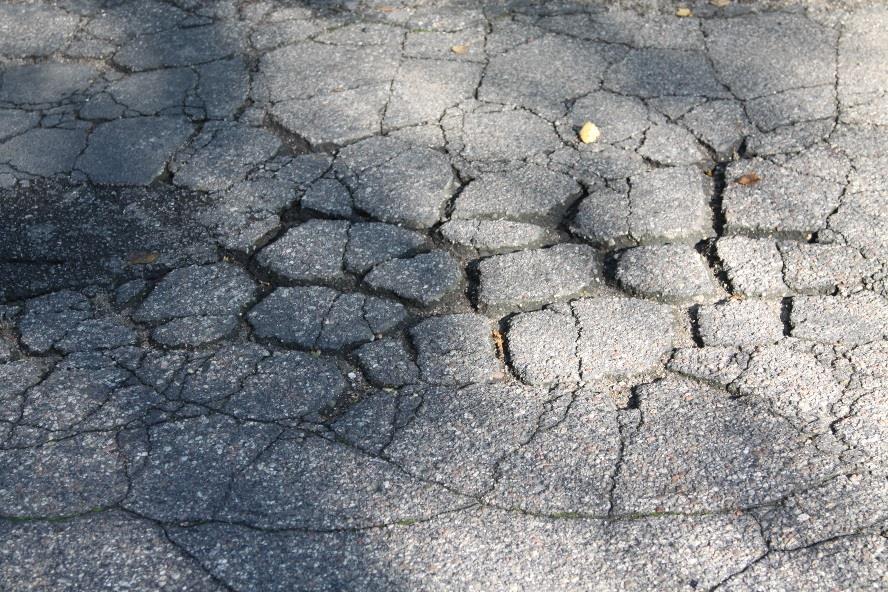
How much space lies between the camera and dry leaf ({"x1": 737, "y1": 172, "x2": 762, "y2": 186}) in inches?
150

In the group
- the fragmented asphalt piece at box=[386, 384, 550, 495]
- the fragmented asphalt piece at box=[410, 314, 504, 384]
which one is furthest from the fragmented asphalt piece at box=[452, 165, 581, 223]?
the fragmented asphalt piece at box=[386, 384, 550, 495]

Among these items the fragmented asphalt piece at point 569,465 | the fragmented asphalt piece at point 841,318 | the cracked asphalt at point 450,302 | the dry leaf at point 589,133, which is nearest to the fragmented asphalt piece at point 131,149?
the cracked asphalt at point 450,302

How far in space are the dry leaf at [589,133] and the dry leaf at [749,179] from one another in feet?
2.01

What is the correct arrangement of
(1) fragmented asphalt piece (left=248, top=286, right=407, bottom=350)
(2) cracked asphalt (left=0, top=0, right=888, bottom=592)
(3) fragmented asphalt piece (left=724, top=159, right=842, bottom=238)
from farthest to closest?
1. (3) fragmented asphalt piece (left=724, top=159, right=842, bottom=238)
2. (1) fragmented asphalt piece (left=248, top=286, right=407, bottom=350)
3. (2) cracked asphalt (left=0, top=0, right=888, bottom=592)

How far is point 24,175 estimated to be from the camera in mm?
4105

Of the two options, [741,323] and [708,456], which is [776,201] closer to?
[741,323]

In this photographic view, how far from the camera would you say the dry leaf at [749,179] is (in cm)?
382

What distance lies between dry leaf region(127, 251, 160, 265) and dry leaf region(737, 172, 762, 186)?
7.03 ft

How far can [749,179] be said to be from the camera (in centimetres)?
384

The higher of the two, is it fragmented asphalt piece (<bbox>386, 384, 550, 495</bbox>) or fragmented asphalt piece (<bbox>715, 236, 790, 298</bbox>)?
fragmented asphalt piece (<bbox>715, 236, 790, 298</bbox>)

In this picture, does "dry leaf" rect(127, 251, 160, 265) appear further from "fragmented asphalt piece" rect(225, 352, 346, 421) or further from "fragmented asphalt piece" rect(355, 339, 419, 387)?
"fragmented asphalt piece" rect(355, 339, 419, 387)

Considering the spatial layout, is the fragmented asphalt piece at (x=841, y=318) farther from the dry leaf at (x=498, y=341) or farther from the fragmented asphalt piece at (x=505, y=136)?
the fragmented asphalt piece at (x=505, y=136)

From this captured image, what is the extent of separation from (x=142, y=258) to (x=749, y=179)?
7.33ft

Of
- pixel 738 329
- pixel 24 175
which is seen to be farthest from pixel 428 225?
pixel 24 175
